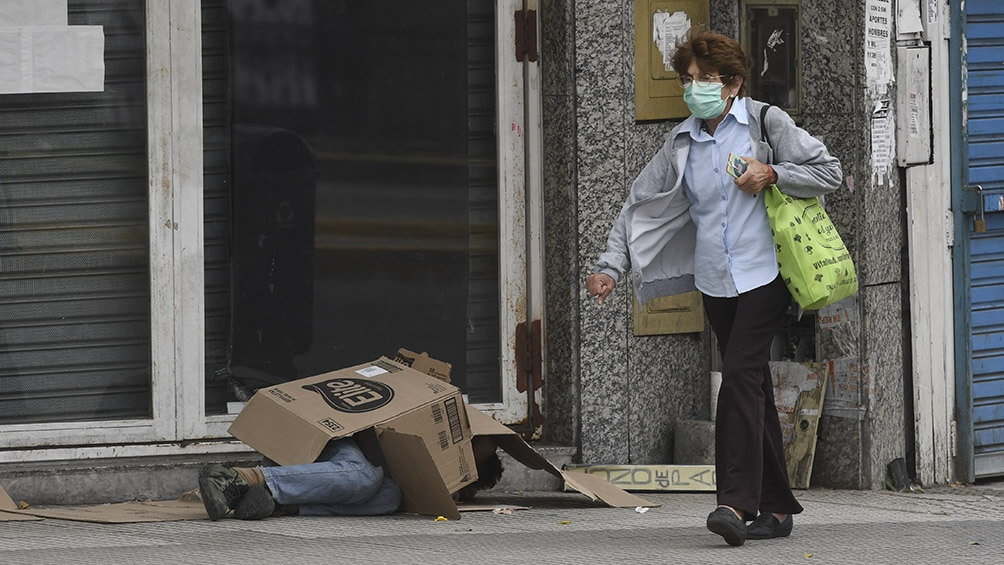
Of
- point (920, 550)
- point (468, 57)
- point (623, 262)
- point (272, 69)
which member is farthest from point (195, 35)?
point (920, 550)

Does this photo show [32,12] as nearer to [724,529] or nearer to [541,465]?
[541,465]

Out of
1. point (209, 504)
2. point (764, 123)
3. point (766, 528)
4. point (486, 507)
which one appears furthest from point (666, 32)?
point (209, 504)

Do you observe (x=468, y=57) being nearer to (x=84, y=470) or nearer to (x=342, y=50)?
(x=342, y=50)

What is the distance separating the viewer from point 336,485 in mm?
5523

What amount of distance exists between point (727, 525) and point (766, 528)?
14.7 inches

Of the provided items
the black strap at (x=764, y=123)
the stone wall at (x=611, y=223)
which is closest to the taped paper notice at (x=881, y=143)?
the stone wall at (x=611, y=223)

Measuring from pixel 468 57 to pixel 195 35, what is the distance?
1227mm

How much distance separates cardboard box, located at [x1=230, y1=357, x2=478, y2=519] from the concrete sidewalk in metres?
0.15

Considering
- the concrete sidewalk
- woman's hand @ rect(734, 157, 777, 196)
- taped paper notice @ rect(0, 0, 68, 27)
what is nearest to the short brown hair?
woman's hand @ rect(734, 157, 777, 196)

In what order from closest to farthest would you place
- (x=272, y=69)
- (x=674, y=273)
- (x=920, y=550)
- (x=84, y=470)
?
(x=920, y=550) → (x=674, y=273) → (x=84, y=470) → (x=272, y=69)

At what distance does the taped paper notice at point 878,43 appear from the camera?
6566 millimetres

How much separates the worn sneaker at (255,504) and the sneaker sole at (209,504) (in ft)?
0.19

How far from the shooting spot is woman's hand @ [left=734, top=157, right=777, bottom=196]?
4.90 meters

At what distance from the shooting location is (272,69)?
21.3 ft
